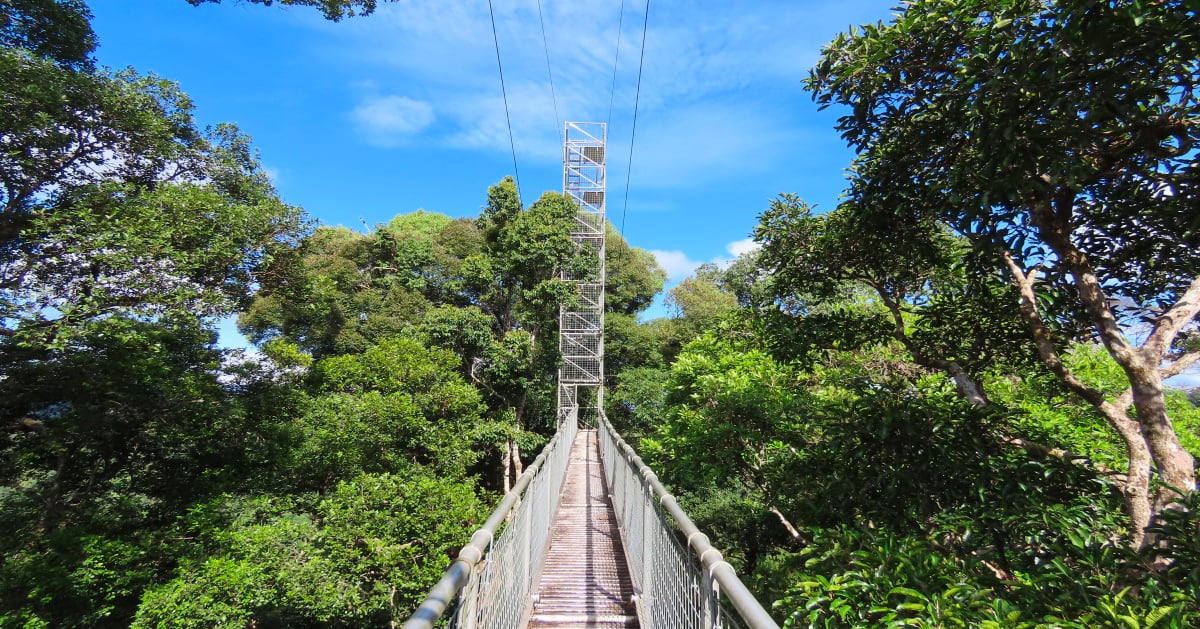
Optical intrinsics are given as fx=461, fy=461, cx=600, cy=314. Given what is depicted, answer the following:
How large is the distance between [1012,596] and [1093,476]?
0.98 m

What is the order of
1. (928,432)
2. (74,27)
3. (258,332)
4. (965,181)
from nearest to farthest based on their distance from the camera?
(965,181) < (928,432) < (74,27) < (258,332)

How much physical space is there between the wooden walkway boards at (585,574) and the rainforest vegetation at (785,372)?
105cm

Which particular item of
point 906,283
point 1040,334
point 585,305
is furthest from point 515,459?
point 1040,334

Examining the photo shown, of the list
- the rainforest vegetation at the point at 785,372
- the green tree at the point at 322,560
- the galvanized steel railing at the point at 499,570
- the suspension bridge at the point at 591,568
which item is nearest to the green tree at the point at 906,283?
the rainforest vegetation at the point at 785,372

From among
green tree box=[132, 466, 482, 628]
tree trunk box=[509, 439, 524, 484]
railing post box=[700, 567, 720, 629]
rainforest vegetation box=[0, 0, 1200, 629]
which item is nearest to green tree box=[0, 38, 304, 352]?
rainforest vegetation box=[0, 0, 1200, 629]

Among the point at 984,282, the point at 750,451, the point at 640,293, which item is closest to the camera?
the point at 984,282

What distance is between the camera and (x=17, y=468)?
6406 millimetres

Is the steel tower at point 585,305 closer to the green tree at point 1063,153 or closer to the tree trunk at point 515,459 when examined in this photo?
the tree trunk at point 515,459

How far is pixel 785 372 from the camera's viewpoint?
762 cm

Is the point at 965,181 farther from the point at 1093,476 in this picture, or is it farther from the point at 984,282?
the point at 1093,476

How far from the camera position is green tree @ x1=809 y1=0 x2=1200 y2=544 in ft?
5.72

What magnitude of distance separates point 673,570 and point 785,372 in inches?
242

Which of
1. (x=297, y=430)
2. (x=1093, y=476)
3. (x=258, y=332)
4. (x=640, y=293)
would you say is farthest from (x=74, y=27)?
(x=640, y=293)

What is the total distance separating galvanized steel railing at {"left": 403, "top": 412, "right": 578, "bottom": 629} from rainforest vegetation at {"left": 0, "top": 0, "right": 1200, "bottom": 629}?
123cm
